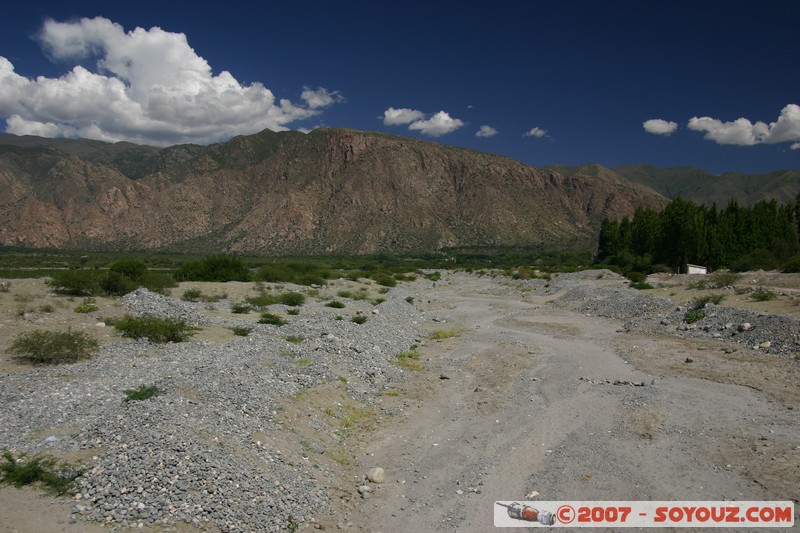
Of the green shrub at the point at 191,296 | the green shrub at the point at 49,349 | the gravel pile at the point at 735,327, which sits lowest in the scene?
the gravel pile at the point at 735,327

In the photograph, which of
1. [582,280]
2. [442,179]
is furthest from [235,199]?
[582,280]

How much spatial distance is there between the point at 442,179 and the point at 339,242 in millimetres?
52762

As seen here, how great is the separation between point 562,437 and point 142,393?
1035 centimetres

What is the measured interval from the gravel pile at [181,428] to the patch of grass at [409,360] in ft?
9.78

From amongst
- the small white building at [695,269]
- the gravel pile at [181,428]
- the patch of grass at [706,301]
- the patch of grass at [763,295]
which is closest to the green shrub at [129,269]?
the gravel pile at [181,428]

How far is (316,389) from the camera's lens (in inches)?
564

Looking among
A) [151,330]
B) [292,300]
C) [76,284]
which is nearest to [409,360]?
[151,330]

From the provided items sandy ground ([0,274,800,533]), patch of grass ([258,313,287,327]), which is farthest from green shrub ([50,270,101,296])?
patch of grass ([258,313,287,327])

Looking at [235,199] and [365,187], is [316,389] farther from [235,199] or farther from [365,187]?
[235,199]

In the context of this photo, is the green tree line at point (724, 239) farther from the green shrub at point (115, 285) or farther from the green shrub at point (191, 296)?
the green shrub at point (115, 285)

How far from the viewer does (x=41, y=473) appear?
7.55m

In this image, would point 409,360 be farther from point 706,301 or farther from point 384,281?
point 384,281

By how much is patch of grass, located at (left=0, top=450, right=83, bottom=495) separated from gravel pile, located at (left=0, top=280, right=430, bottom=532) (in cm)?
24

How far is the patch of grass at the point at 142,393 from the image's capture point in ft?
34.3
